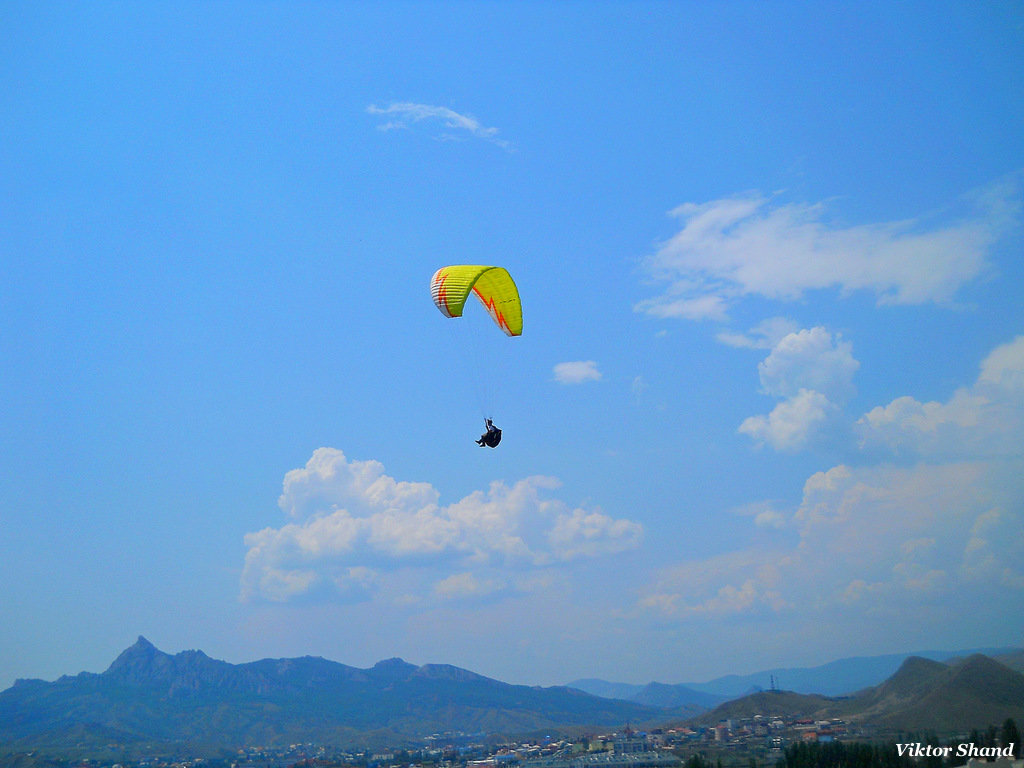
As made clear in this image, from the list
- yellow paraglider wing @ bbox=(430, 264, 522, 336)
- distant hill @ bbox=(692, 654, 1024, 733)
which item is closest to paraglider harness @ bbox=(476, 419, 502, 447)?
yellow paraglider wing @ bbox=(430, 264, 522, 336)

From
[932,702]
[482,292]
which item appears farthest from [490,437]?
[932,702]

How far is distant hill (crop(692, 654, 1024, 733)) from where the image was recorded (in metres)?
116

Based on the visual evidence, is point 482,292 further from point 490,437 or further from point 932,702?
point 932,702

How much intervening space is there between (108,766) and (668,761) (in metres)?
136

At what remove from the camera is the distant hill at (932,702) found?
116m

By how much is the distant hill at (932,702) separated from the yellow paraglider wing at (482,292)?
3380 inches

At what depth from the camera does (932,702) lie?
417 ft

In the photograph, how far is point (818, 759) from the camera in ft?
255

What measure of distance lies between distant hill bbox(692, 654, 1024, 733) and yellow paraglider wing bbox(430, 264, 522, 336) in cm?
8586

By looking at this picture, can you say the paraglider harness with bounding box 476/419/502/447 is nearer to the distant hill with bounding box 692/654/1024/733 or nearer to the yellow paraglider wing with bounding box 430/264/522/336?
the yellow paraglider wing with bounding box 430/264/522/336

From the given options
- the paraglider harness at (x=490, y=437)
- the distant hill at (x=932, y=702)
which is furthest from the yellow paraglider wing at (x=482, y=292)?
the distant hill at (x=932, y=702)

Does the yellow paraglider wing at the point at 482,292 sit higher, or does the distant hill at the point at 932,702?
the yellow paraglider wing at the point at 482,292

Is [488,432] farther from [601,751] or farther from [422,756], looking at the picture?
[422,756]

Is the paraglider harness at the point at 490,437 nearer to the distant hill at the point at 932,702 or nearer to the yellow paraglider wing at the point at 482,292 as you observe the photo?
the yellow paraglider wing at the point at 482,292
